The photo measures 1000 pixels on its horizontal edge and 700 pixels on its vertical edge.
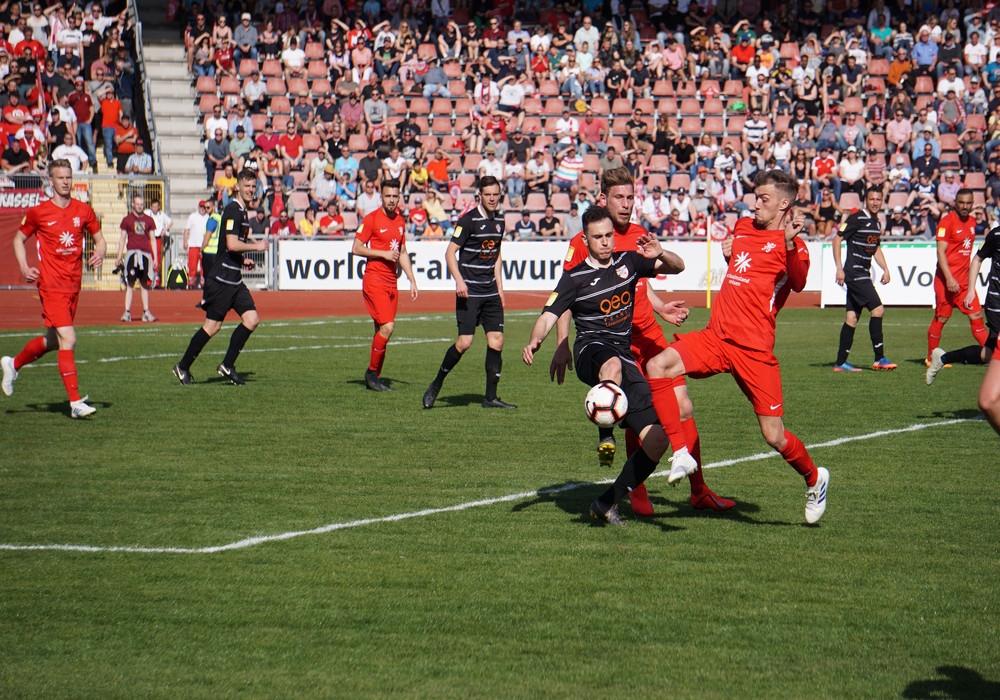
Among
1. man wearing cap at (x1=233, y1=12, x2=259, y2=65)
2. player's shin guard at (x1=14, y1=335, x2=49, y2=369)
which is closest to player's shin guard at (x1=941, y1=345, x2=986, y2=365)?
player's shin guard at (x1=14, y1=335, x2=49, y2=369)

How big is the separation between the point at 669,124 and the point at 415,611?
29.2 m

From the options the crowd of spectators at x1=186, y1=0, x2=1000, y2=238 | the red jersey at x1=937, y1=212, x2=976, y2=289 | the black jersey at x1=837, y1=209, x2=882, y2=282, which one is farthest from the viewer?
the crowd of spectators at x1=186, y1=0, x2=1000, y2=238

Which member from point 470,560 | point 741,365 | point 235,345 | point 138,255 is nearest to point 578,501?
point 741,365

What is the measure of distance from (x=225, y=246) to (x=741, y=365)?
28.3 ft

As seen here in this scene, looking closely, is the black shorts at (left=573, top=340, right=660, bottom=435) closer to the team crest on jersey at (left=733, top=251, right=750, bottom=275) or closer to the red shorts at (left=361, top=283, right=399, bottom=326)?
the team crest on jersey at (left=733, top=251, right=750, bottom=275)

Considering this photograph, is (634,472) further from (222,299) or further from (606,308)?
(222,299)

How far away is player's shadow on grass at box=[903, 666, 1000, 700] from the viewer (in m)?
4.59

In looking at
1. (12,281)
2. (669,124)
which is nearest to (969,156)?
(669,124)

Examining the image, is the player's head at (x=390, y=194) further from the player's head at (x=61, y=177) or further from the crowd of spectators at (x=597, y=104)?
the crowd of spectators at (x=597, y=104)

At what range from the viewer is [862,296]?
16500 mm

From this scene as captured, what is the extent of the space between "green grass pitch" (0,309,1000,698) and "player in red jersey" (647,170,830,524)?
23.2 inches

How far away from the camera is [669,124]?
3328cm

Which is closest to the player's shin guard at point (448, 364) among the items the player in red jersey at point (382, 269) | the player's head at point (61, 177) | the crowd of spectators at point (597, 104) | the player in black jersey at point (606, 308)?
the player in red jersey at point (382, 269)

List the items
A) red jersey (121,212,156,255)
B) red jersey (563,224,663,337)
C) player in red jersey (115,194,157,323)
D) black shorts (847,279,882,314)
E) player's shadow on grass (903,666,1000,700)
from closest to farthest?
player's shadow on grass (903,666,1000,700) < red jersey (563,224,663,337) < black shorts (847,279,882,314) < player in red jersey (115,194,157,323) < red jersey (121,212,156,255)
